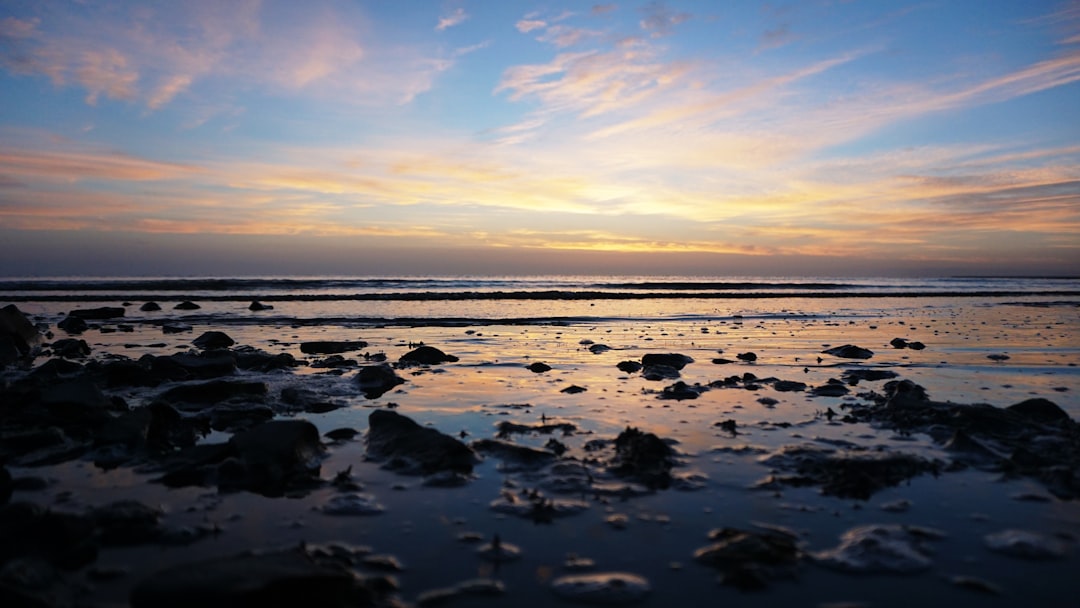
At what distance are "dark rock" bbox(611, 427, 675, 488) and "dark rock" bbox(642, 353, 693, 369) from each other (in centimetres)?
632

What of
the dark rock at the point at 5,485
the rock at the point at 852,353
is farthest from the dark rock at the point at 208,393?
the rock at the point at 852,353

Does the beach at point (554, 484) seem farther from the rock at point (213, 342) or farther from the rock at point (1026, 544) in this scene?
the rock at point (213, 342)

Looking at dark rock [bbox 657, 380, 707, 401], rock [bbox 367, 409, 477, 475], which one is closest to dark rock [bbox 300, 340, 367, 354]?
dark rock [bbox 657, 380, 707, 401]

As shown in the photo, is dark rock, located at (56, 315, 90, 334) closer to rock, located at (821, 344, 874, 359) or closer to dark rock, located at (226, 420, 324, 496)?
dark rock, located at (226, 420, 324, 496)

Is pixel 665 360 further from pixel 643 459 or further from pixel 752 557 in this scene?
pixel 752 557

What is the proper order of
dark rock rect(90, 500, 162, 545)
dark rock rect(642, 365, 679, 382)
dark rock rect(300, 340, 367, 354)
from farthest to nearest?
dark rock rect(300, 340, 367, 354), dark rock rect(642, 365, 679, 382), dark rock rect(90, 500, 162, 545)

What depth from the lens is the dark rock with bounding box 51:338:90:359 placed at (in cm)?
1481

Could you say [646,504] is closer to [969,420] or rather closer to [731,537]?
[731,537]

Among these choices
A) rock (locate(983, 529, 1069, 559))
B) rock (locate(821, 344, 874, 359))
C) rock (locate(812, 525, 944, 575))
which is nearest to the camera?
rock (locate(812, 525, 944, 575))

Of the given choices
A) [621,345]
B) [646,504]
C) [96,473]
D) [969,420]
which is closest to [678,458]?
[646,504]

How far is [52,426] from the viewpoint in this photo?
A: 731 centimetres

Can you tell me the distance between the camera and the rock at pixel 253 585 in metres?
3.12

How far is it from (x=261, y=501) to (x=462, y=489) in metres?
1.64

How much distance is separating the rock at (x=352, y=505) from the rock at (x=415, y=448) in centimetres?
79
